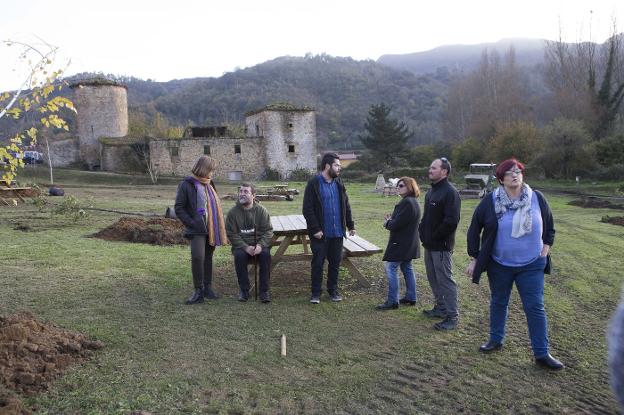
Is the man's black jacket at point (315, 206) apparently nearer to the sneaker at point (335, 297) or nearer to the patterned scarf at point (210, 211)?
the sneaker at point (335, 297)

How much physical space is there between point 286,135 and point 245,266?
38906mm

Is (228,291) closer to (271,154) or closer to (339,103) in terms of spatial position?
(271,154)

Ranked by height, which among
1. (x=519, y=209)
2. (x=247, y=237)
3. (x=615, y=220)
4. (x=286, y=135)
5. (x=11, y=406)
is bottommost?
(x=615, y=220)

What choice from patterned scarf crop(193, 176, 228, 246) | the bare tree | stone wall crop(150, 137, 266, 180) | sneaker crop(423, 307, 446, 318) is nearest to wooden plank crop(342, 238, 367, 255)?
sneaker crop(423, 307, 446, 318)

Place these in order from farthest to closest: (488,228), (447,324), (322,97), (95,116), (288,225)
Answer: (322,97) < (95,116) < (288,225) < (447,324) < (488,228)

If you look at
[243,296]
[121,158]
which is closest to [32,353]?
[243,296]

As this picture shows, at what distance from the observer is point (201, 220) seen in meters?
5.79

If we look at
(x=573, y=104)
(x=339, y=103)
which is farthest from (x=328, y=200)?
(x=339, y=103)

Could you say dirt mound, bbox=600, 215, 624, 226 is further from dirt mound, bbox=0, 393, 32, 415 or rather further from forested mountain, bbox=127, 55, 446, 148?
forested mountain, bbox=127, 55, 446, 148

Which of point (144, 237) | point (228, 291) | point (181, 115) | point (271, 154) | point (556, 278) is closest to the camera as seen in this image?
point (228, 291)

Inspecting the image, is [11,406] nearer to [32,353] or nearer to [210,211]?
[32,353]

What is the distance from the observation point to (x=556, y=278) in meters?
7.57

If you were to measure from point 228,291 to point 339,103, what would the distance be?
85.1 meters

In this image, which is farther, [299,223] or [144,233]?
[144,233]
